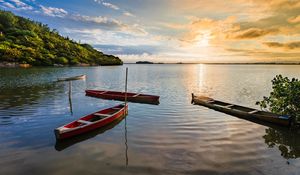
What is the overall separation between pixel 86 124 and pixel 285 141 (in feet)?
51.0

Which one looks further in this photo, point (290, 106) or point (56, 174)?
point (290, 106)

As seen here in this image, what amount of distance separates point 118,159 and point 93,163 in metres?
1.46

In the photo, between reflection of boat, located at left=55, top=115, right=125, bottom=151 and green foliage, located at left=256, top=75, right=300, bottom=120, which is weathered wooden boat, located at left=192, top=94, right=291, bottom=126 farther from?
reflection of boat, located at left=55, top=115, right=125, bottom=151

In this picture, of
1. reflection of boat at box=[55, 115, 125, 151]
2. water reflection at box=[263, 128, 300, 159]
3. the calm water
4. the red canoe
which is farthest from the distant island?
water reflection at box=[263, 128, 300, 159]

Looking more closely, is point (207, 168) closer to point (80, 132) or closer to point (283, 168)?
point (283, 168)

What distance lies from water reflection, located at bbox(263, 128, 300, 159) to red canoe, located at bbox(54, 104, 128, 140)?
13.1m

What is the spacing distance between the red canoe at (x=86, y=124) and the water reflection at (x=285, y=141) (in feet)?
42.9

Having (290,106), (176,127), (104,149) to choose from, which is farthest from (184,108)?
(104,149)

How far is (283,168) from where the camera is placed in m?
12.1

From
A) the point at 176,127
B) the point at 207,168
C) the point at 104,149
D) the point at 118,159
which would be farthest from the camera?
the point at 176,127

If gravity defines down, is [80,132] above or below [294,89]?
below

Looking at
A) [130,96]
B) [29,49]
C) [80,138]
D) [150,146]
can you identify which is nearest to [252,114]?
[150,146]

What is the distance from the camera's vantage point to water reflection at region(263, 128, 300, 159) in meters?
14.4

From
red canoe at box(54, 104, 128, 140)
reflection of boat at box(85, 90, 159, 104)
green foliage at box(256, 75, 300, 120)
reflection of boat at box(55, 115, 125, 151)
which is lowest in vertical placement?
reflection of boat at box(55, 115, 125, 151)
